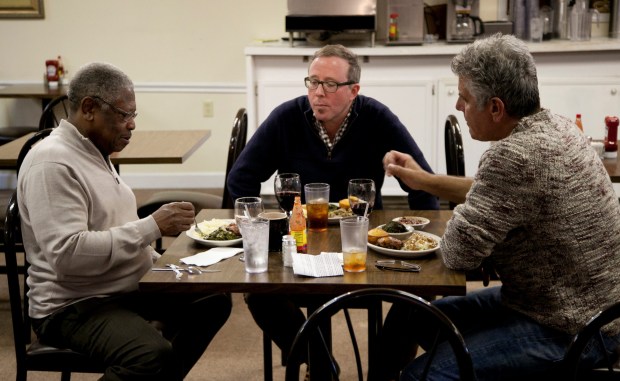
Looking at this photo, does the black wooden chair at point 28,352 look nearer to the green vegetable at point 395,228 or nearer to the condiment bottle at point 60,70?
the green vegetable at point 395,228

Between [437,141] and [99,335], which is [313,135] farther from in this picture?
[437,141]

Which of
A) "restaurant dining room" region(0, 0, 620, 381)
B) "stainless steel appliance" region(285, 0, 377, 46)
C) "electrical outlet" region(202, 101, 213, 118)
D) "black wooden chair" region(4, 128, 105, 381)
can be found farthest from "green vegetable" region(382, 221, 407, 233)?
"electrical outlet" region(202, 101, 213, 118)

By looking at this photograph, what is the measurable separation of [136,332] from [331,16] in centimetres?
331

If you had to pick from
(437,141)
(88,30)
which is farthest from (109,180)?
(88,30)

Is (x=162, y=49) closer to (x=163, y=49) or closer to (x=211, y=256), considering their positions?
(x=163, y=49)

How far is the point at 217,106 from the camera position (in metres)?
5.87

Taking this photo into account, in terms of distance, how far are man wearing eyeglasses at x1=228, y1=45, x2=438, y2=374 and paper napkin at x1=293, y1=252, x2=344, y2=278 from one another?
2.54 ft

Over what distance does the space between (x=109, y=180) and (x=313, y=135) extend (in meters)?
0.84

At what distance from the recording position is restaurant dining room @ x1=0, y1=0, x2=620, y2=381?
2045 mm

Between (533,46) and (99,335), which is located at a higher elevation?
(533,46)

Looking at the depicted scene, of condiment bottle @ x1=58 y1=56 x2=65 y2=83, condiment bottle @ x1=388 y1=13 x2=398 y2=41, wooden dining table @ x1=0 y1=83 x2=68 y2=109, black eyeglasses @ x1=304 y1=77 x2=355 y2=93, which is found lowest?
wooden dining table @ x1=0 y1=83 x2=68 y2=109

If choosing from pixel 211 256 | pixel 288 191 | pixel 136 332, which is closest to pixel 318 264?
pixel 211 256

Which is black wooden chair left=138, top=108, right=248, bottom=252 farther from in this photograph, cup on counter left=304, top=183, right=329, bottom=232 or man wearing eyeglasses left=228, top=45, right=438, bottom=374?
cup on counter left=304, top=183, right=329, bottom=232

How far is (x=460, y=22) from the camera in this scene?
5305mm
